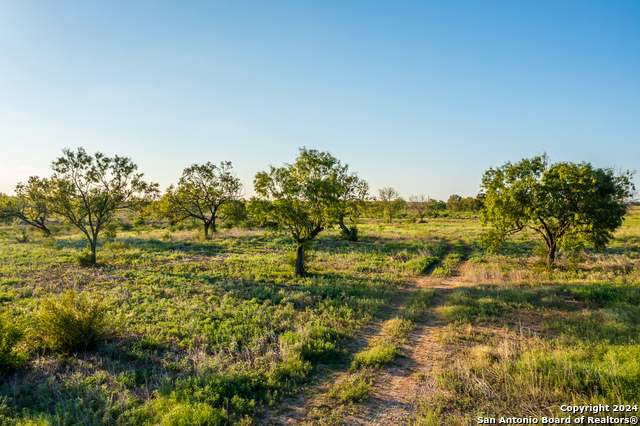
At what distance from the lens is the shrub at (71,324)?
27.8ft

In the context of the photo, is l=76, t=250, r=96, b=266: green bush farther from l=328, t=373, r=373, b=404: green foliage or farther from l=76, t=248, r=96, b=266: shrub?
l=328, t=373, r=373, b=404: green foliage

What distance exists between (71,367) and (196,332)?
3179 mm

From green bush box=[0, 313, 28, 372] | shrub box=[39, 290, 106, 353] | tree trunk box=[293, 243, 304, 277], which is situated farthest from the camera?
tree trunk box=[293, 243, 304, 277]

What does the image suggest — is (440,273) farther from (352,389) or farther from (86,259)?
(86,259)

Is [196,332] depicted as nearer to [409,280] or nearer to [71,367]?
[71,367]

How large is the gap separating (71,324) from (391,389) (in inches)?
365

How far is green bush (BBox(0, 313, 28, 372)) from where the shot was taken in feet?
23.7

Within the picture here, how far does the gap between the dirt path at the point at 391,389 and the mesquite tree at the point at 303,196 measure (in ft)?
28.9

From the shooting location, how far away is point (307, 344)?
8.86m

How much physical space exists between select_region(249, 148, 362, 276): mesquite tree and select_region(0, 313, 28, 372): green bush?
1108 cm

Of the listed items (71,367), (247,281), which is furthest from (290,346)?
(247,281)

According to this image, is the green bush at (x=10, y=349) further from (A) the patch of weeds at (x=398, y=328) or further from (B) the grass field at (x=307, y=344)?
(A) the patch of weeds at (x=398, y=328)

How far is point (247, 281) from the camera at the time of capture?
17109 millimetres

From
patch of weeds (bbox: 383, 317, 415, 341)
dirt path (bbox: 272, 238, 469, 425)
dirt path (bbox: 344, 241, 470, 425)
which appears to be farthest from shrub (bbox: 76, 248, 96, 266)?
dirt path (bbox: 344, 241, 470, 425)
